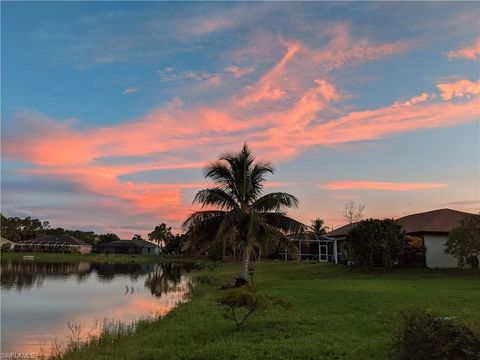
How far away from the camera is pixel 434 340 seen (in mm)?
5891

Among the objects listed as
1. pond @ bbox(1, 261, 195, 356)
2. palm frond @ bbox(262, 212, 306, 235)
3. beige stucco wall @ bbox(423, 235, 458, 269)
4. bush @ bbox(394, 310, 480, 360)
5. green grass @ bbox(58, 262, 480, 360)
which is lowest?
pond @ bbox(1, 261, 195, 356)

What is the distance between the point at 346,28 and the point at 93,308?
1490cm

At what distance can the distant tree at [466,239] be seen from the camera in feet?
80.0

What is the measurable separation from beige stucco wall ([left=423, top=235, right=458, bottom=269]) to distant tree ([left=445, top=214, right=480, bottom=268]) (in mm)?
3589

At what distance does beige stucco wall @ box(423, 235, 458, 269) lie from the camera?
29.6 metres

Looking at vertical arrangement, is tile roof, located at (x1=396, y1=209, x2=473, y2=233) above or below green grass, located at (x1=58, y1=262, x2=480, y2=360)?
above

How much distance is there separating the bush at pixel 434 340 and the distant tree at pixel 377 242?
22261 mm

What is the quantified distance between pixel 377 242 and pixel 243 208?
1082 cm

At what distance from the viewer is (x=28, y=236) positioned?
109m

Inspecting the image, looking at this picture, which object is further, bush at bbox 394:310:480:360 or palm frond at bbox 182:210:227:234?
palm frond at bbox 182:210:227:234

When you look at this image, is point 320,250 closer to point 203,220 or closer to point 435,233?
point 435,233

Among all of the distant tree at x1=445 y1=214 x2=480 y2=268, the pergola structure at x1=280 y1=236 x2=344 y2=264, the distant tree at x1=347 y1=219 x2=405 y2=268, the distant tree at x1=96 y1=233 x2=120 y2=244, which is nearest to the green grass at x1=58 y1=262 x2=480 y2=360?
the distant tree at x1=445 y1=214 x2=480 y2=268

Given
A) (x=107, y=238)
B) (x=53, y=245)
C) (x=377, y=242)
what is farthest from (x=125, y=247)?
(x=377, y=242)

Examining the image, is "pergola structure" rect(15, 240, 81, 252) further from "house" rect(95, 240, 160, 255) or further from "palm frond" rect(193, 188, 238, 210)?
"palm frond" rect(193, 188, 238, 210)
